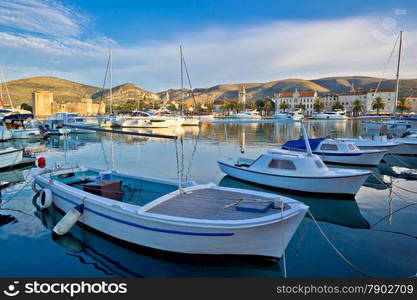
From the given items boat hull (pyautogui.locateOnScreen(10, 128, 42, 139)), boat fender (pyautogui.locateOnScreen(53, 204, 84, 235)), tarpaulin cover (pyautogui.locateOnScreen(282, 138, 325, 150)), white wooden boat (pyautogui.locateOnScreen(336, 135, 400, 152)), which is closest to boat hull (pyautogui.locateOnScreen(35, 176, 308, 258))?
Answer: boat fender (pyautogui.locateOnScreen(53, 204, 84, 235))

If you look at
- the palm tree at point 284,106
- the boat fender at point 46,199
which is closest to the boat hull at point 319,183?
the boat fender at point 46,199

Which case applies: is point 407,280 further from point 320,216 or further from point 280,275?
point 320,216

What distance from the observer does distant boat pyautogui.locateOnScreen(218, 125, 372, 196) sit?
12.9m

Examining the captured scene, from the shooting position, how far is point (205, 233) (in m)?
6.81

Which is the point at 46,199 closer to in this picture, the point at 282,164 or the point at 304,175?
the point at 282,164

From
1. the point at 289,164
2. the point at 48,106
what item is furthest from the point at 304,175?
the point at 48,106

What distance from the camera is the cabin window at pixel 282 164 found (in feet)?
44.8

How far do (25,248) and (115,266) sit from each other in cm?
309

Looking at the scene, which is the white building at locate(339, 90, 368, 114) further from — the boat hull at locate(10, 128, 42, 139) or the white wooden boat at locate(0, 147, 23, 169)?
the white wooden boat at locate(0, 147, 23, 169)

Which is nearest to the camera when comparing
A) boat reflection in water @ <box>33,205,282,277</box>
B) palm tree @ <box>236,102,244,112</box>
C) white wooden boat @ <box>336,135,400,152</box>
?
boat reflection in water @ <box>33,205,282,277</box>

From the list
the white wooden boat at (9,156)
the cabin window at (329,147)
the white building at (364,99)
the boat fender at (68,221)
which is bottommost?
the boat fender at (68,221)

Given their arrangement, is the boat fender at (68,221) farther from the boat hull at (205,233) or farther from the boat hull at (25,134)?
the boat hull at (25,134)

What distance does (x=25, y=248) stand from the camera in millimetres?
8516

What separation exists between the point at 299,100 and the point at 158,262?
181m
